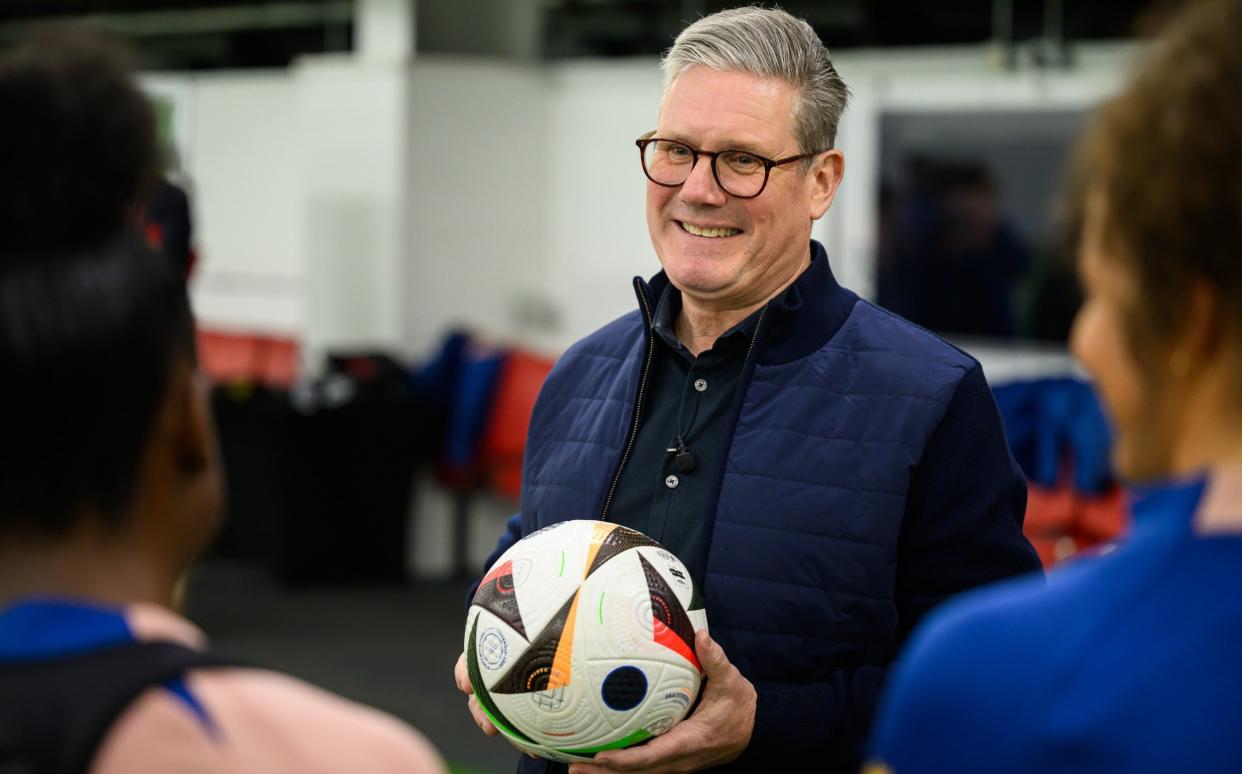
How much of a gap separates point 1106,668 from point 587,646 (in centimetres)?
99

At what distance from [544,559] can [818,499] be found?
366 mm

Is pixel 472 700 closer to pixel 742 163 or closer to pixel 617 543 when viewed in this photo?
pixel 617 543

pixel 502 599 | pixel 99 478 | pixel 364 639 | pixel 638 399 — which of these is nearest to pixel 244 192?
pixel 364 639

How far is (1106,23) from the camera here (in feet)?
21.4

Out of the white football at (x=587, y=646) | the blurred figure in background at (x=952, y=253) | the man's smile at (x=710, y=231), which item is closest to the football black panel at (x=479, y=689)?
the white football at (x=587, y=646)

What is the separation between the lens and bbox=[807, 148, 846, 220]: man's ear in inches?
97.5

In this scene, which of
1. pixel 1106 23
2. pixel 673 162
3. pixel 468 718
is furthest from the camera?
pixel 1106 23

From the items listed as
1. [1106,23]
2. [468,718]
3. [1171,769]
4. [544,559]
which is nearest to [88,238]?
[1171,769]

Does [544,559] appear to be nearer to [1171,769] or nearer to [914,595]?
[914,595]

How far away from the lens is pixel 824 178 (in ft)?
8.21

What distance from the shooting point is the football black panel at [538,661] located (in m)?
2.03

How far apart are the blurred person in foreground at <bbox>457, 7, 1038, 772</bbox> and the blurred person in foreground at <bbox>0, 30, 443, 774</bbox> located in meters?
0.98

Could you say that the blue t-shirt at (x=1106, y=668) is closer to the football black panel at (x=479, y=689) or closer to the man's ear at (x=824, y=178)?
the football black panel at (x=479, y=689)

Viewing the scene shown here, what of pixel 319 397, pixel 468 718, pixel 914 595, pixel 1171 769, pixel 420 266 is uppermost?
pixel 1171 769
